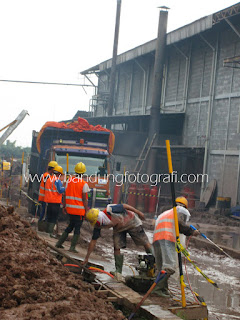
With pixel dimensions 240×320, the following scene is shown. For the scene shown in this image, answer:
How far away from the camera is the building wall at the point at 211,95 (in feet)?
78.1

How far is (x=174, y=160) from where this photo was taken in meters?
29.1

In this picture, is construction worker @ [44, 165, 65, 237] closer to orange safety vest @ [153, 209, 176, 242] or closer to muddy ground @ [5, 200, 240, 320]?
muddy ground @ [5, 200, 240, 320]

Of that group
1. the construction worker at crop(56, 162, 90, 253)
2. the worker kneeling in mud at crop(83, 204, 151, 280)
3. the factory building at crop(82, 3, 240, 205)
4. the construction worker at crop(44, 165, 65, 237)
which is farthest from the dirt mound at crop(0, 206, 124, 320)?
the factory building at crop(82, 3, 240, 205)

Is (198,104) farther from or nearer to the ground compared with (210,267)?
farther from the ground

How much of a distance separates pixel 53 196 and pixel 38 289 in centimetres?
548

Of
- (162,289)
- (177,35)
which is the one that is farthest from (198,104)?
(162,289)

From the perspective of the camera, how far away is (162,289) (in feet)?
25.5

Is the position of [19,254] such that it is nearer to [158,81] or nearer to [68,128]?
[68,128]

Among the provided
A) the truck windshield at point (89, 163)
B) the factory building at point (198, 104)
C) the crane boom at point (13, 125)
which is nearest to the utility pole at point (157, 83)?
the factory building at point (198, 104)

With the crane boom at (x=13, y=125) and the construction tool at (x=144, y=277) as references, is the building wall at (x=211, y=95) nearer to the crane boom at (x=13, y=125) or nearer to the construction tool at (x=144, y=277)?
the crane boom at (x=13, y=125)

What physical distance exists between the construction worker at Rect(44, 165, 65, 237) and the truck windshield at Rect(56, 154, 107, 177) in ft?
13.3

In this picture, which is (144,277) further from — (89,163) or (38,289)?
(89,163)

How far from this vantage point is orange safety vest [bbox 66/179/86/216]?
10047 millimetres

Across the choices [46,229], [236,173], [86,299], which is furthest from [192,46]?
[86,299]
